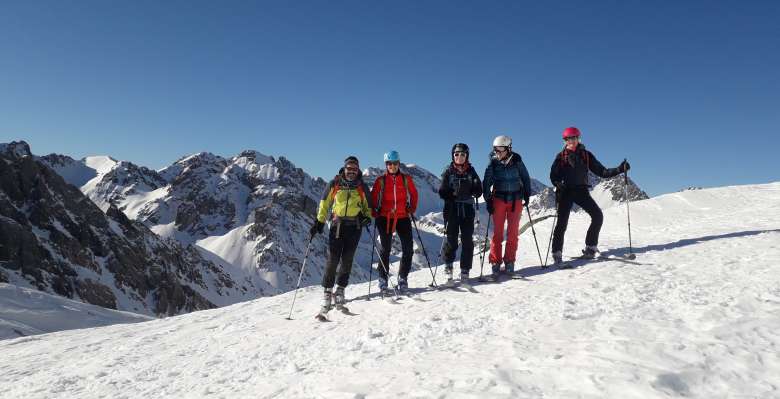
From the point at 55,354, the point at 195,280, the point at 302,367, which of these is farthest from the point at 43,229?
the point at 302,367

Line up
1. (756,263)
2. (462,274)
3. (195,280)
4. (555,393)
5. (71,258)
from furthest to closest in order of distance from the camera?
(195,280)
(71,258)
(462,274)
(756,263)
(555,393)

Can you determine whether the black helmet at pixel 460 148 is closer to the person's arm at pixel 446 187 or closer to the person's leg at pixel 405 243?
the person's arm at pixel 446 187

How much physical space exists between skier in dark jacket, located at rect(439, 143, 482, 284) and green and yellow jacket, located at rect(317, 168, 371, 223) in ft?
5.71

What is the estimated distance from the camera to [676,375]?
4707mm

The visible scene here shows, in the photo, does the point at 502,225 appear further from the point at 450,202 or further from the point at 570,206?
the point at 570,206

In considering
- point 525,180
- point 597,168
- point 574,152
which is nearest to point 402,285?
point 525,180

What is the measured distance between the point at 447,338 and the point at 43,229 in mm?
120897

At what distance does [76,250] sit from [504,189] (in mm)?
116196

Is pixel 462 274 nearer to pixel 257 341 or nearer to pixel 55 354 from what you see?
pixel 257 341

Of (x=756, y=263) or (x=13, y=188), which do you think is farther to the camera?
(x=13, y=188)

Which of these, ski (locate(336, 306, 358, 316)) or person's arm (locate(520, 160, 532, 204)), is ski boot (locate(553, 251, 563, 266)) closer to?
person's arm (locate(520, 160, 532, 204))

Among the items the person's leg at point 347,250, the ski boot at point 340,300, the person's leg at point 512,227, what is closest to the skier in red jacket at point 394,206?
the person's leg at point 347,250

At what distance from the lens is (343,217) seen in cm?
934

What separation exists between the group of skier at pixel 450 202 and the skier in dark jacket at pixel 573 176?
0.07 ft
